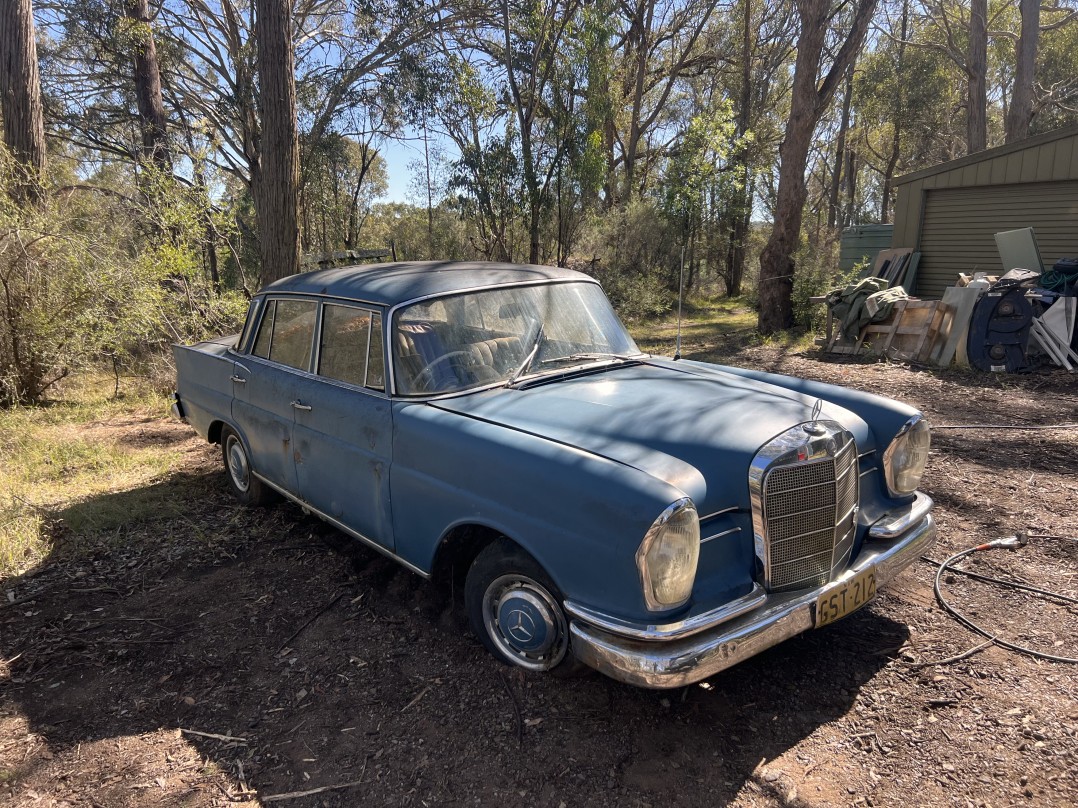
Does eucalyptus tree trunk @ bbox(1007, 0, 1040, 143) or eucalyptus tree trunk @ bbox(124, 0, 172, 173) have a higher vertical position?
eucalyptus tree trunk @ bbox(1007, 0, 1040, 143)

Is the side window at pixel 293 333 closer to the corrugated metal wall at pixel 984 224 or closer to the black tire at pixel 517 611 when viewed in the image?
the black tire at pixel 517 611

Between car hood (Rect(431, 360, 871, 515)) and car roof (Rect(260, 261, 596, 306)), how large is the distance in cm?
68

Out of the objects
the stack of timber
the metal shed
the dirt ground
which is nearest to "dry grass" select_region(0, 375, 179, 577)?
the dirt ground

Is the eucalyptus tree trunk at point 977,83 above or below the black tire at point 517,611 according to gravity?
A: above

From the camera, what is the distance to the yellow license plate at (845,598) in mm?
2467

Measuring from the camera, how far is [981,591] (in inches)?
133

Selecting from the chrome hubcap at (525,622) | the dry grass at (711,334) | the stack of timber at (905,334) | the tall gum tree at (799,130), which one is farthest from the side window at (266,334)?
the tall gum tree at (799,130)

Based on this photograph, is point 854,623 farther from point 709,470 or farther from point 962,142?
point 962,142

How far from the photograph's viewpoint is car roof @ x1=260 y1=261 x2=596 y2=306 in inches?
136

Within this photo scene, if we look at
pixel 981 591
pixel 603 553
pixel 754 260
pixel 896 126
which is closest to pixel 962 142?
pixel 896 126

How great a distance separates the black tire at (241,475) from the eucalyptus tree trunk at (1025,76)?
61.9 feet

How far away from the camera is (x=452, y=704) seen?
272 cm

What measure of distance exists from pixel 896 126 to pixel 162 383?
27.3 metres

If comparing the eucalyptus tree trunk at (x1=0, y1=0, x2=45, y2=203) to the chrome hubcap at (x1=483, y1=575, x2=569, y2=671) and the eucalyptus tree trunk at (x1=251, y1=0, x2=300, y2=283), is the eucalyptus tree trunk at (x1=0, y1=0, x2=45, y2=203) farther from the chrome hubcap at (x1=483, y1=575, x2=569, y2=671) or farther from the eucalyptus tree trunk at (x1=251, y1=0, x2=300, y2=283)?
the chrome hubcap at (x1=483, y1=575, x2=569, y2=671)
